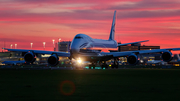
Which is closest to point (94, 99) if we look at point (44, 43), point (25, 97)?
→ point (25, 97)

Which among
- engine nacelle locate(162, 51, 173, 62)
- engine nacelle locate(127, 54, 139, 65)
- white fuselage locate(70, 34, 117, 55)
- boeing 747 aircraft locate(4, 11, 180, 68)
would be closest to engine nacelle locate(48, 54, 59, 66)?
boeing 747 aircraft locate(4, 11, 180, 68)

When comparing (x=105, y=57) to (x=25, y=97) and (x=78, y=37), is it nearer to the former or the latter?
(x=78, y=37)

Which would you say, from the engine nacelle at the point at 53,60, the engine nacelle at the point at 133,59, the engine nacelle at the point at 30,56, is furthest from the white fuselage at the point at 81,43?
the engine nacelle at the point at 133,59

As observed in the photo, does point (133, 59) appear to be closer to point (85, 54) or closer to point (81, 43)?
point (85, 54)

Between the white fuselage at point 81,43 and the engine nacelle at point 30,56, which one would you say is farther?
the engine nacelle at point 30,56

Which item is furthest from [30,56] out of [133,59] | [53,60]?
[133,59]

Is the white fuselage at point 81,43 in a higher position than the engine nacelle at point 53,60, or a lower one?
higher

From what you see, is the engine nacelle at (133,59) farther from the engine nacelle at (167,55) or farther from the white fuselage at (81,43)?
the white fuselage at (81,43)

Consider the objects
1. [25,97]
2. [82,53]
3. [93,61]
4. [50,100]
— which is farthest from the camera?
[93,61]

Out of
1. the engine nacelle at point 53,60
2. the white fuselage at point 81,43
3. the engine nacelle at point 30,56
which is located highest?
the white fuselage at point 81,43

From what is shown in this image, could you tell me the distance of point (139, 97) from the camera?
16812 mm

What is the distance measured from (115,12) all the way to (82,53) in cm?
3621

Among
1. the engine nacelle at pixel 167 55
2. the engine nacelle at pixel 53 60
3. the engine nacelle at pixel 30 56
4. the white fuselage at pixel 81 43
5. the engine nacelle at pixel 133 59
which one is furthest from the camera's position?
the engine nacelle at pixel 30 56

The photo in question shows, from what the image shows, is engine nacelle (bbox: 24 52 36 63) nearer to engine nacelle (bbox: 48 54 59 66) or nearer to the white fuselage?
engine nacelle (bbox: 48 54 59 66)
